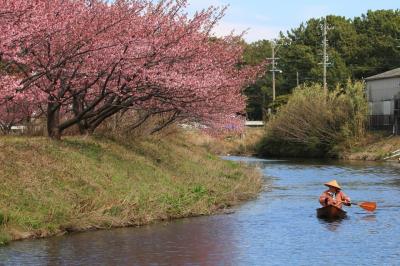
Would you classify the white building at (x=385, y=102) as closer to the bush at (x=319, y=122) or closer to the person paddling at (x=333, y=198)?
the bush at (x=319, y=122)

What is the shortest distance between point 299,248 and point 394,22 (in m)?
68.8

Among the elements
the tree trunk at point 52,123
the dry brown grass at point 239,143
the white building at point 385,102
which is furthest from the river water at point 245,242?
the dry brown grass at point 239,143

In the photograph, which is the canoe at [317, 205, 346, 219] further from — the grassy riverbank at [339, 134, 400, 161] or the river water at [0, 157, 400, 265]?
the grassy riverbank at [339, 134, 400, 161]

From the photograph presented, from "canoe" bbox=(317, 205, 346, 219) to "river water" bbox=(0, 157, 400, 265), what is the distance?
28 centimetres

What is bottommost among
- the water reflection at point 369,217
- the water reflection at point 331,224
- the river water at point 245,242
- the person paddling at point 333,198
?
the water reflection at point 369,217

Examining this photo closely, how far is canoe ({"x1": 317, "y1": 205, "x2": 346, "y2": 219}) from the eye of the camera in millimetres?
22375

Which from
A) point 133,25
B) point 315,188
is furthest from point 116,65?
point 315,188

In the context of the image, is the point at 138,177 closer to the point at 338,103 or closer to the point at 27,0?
the point at 27,0

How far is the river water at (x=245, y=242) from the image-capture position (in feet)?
51.4

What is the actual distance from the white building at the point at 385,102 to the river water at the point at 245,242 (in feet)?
117

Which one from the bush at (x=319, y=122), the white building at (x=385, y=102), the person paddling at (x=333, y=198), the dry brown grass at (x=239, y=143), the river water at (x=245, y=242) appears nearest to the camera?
the river water at (x=245, y=242)

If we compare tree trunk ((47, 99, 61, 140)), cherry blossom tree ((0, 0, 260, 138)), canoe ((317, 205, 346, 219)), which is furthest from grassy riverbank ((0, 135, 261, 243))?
canoe ((317, 205, 346, 219))

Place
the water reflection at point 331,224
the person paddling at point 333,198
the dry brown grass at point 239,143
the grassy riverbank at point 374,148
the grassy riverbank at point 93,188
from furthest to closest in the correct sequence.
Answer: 1. the dry brown grass at point 239,143
2. the grassy riverbank at point 374,148
3. the person paddling at point 333,198
4. the water reflection at point 331,224
5. the grassy riverbank at point 93,188

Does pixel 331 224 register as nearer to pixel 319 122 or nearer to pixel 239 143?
pixel 319 122
